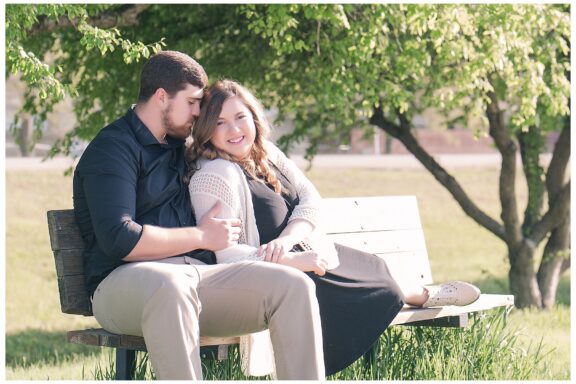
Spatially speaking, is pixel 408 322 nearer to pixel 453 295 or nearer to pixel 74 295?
pixel 453 295

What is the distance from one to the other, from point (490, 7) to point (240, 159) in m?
3.26

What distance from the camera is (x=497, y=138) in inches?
381

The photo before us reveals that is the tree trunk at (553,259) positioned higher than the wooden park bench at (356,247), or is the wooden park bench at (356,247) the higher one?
the wooden park bench at (356,247)

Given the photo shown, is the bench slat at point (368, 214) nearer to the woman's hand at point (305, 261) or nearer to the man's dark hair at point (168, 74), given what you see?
the woman's hand at point (305, 261)

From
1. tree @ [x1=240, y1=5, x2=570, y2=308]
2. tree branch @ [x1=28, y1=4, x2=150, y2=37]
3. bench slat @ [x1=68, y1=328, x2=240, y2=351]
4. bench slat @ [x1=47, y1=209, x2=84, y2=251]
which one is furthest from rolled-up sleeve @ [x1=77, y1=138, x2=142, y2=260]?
tree branch @ [x1=28, y1=4, x2=150, y2=37]

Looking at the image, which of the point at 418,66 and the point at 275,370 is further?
→ the point at 418,66

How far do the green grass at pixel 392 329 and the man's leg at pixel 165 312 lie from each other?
1131 millimetres

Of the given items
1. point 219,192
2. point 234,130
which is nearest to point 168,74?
point 234,130

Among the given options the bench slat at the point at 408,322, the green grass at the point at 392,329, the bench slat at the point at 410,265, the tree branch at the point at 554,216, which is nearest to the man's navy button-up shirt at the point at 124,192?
the bench slat at the point at 408,322

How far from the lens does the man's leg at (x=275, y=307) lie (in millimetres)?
3729

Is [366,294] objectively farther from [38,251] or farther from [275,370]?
[38,251]

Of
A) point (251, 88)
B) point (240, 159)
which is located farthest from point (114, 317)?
point (251, 88)

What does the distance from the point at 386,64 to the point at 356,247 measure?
2.57 meters

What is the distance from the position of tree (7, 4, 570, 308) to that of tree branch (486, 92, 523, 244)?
0.01m
